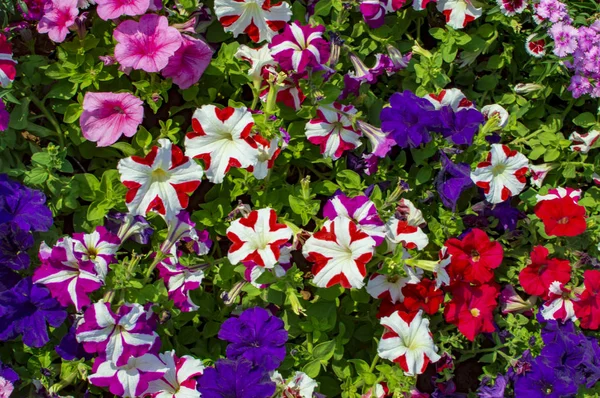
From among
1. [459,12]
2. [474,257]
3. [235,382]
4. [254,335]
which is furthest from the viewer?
[459,12]

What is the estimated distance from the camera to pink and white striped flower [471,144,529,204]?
2455 millimetres

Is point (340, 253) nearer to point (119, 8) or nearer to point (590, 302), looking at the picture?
point (590, 302)

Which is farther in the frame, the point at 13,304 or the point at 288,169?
the point at 288,169

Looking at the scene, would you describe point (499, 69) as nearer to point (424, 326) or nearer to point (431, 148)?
point (431, 148)

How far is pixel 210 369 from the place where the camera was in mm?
2156

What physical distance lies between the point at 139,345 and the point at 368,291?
85 cm

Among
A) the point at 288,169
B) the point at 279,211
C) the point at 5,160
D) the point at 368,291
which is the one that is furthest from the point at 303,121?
the point at 5,160

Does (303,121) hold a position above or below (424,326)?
above

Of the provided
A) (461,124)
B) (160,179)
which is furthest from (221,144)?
(461,124)

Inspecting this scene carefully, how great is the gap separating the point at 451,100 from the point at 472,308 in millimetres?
814

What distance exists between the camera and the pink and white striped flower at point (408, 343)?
2.29 metres

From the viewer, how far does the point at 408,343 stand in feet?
7.68


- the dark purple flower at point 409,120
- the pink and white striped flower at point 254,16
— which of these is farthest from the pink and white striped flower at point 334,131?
the pink and white striped flower at point 254,16

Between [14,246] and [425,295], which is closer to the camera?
[14,246]
